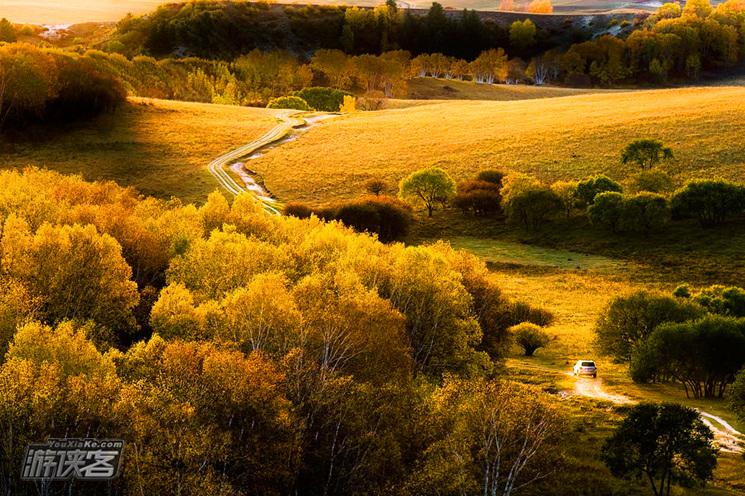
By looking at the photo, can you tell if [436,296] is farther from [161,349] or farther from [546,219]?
[546,219]

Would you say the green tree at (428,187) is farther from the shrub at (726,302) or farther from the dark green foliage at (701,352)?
the dark green foliage at (701,352)

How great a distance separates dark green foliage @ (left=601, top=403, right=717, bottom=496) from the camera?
44.3m

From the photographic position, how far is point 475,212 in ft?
396

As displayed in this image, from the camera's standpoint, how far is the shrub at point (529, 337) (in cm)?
7569

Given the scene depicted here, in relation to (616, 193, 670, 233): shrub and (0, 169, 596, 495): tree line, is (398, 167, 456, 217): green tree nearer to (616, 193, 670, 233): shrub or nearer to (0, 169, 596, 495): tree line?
(616, 193, 670, 233): shrub

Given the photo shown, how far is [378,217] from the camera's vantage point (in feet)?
365

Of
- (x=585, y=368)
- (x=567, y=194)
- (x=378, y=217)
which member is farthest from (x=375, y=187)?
(x=585, y=368)

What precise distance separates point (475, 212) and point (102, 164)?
67438 millimetres

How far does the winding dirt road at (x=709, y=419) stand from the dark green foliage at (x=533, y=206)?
48591 mm

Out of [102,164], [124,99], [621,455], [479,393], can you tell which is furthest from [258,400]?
[124,99]

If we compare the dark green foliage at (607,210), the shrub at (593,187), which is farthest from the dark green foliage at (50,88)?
the dark green foliage at (607,210)

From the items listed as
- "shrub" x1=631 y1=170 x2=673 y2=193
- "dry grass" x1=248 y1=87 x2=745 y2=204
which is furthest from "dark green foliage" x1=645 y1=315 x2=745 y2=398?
"dry grass" x1=248 y1=87 x2=745 y2=204

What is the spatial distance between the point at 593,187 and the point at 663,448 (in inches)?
2960

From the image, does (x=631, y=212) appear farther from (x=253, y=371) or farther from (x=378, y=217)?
(x=253, y=371)
